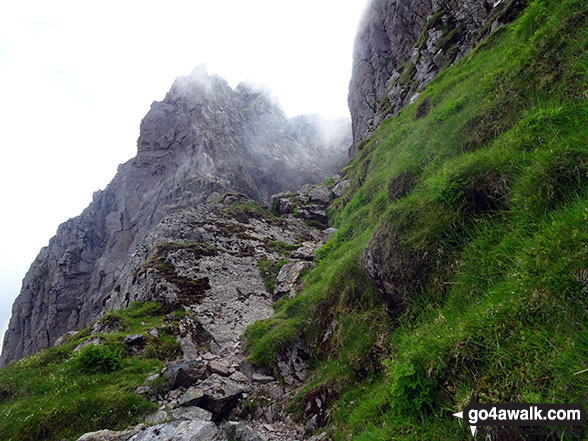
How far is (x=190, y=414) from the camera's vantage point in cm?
838

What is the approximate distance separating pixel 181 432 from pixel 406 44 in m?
68.5

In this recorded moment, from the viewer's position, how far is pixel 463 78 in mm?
14891

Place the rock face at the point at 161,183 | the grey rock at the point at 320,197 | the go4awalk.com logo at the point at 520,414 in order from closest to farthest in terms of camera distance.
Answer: the go4awalk.com logo at the point at 520,414 → the grey rock at the point at 320,197 → the rock face at the point at 161,183

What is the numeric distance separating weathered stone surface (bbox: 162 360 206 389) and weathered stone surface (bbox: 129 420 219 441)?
2513 millimetres

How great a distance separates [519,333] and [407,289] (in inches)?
138

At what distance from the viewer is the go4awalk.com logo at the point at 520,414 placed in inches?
104

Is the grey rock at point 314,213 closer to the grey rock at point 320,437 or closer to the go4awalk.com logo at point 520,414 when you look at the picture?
the grey rock at point 320,437

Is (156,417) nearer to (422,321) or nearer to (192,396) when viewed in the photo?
(192,396)

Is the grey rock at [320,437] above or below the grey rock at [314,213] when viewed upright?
below

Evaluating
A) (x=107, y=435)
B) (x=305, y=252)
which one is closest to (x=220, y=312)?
(x=107, y=435)

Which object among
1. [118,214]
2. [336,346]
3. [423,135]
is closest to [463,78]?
[423,135]

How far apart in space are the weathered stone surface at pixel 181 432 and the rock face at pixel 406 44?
2478cm

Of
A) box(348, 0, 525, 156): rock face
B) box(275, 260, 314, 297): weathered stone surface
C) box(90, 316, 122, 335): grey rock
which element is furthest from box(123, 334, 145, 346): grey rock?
box(348, 0, 525, 156): rock face

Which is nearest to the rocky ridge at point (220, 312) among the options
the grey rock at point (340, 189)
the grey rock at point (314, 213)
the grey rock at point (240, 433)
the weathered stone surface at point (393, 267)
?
the grey rock at point (240, 433)
